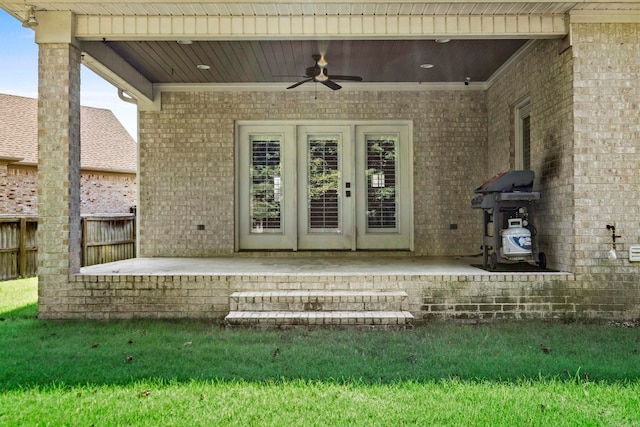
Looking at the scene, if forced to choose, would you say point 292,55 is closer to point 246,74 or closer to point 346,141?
point 246,74

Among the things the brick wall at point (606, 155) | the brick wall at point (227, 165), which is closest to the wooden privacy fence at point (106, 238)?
the brick wall at point (227, 165)

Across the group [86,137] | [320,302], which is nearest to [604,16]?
[320,302]

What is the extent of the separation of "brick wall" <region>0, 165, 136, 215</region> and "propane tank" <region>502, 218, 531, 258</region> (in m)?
11.6

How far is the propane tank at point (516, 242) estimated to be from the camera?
16.8 ft

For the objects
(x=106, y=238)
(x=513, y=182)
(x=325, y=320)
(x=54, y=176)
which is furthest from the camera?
(x=106, y=238)

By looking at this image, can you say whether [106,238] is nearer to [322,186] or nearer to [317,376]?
[322,186]

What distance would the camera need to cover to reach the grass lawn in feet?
8.31

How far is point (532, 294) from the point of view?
4953mm

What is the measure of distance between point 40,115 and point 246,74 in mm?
3061

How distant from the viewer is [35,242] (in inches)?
334

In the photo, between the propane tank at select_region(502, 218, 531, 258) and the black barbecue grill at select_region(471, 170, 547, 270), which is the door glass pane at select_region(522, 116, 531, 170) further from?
the propane tank at select_region(502, 218, 531, 258)

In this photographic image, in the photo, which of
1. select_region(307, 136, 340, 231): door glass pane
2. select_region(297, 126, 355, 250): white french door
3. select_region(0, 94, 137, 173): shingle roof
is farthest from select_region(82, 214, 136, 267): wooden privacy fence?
select_region(0, 94, 137, 173): shingle roof

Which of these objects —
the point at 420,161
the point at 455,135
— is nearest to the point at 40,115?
the point at 420,161

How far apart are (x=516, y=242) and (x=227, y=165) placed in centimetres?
455
